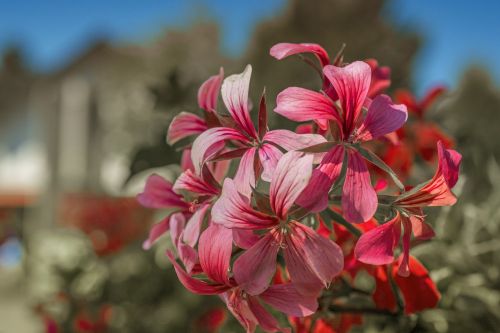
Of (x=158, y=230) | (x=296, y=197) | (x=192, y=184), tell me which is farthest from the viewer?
(x=158, y=230)

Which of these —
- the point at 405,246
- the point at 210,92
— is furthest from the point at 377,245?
the point at 210,92

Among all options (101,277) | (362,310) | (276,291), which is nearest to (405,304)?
(362,310)

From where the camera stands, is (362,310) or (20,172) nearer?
(362,310)

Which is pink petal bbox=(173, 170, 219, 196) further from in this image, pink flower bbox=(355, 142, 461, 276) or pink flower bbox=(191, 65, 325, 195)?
pink flower bbox=(355, 142, 461, 276)

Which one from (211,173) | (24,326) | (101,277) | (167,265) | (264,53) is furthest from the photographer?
(264,53)

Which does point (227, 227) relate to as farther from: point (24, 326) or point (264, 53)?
point (264, 53)

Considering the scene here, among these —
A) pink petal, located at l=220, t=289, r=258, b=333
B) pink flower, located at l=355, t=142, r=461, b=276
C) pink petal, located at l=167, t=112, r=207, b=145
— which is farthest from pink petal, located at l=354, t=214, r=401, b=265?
pink petal, located at l=167, t=112, r=207, b=145

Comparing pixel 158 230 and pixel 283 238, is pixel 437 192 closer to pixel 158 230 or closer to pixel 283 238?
pixel 283 238
